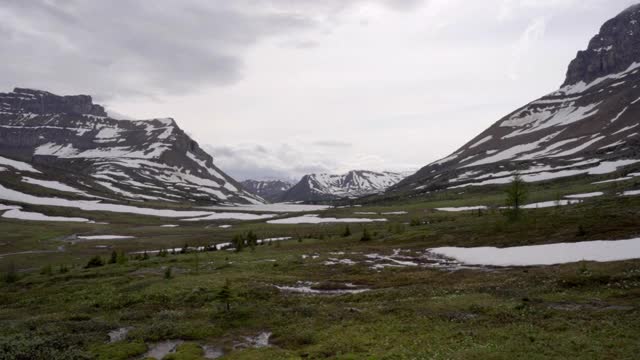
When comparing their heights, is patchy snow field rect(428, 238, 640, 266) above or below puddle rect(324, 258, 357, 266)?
above

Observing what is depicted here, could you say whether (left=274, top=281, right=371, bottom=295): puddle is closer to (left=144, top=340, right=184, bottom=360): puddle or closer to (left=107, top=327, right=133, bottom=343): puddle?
(left=107, top=327, right=133, bottom=343): puddle

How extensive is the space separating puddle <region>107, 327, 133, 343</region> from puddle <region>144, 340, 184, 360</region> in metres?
3.43

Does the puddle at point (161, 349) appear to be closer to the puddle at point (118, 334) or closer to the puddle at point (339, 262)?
the puddle at point (118, 334)

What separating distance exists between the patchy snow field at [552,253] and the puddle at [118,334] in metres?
40.8

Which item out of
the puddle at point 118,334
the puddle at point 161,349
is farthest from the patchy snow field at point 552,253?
the puddle at point 118,334

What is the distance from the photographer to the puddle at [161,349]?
96.8 ft

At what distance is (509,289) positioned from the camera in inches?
1545

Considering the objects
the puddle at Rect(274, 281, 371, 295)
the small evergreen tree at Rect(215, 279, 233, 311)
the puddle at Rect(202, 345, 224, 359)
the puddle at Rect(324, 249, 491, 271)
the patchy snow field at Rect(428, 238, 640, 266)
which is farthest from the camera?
the puddle at Rect(324, 249, 491, 271)

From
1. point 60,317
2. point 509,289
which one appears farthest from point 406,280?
point 60,317

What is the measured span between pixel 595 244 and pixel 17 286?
6929 centimetres

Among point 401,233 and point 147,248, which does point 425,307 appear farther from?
point 147,248

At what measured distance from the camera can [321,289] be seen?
4997 centimetres

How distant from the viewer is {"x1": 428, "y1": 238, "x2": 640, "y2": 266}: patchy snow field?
156 feet

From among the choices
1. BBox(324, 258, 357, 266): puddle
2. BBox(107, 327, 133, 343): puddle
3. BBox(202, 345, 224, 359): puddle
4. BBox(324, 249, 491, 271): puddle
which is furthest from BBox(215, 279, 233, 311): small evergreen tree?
BBox(324, 258, 357, 266): puddle
